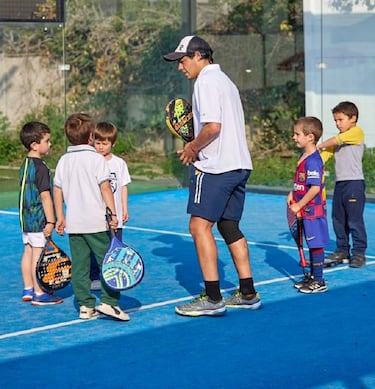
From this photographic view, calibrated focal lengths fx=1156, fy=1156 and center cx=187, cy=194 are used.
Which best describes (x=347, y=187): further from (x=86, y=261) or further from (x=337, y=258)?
(x=86, y=261)

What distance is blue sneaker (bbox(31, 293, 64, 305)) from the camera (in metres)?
8.71

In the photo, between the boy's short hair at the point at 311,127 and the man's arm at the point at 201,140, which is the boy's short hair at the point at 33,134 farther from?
the boy's short hair at the point at 311,127

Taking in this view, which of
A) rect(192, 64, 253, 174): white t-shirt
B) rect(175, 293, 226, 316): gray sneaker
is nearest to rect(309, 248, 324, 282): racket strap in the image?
rect(175, 293, 226, 316): gray sneaker

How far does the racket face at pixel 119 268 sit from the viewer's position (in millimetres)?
7812

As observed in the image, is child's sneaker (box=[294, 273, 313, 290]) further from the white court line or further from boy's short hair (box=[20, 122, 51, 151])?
boy's short hair (box=[20, 122, 51, 151])

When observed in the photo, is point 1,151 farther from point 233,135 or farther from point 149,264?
point 233,135

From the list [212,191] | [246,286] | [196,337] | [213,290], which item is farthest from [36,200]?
[196,337]

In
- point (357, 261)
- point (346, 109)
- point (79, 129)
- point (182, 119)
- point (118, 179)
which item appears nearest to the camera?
point (79, 129)

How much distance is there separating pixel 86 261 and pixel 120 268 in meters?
0.37

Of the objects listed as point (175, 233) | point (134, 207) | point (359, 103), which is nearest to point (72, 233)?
point (175, 233)

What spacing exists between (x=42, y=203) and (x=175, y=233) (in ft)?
12.7

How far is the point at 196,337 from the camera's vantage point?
299 inches

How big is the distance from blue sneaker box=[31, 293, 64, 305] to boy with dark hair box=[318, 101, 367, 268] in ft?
8.43

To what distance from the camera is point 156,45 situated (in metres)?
16.5
